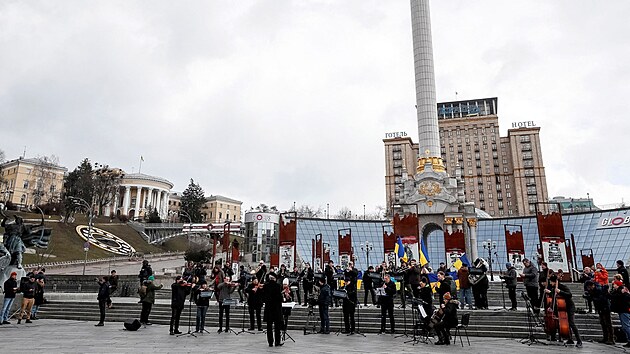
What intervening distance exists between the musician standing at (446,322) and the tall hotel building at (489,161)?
280 ft

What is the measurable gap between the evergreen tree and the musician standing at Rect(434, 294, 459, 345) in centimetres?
8259

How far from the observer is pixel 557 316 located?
10945mm

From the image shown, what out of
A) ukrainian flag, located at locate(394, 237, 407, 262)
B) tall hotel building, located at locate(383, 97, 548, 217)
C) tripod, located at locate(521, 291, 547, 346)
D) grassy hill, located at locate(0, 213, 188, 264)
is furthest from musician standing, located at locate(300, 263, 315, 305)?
tall hotel building, located at locate(383, 97, 548, 217)

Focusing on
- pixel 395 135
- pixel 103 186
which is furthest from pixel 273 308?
pixel 395 135

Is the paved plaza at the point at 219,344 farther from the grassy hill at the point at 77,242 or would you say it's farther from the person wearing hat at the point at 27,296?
the grassy hill at the point at 77,242

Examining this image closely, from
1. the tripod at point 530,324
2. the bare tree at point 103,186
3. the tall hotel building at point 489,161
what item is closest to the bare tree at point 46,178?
the bare tree at point 103,186

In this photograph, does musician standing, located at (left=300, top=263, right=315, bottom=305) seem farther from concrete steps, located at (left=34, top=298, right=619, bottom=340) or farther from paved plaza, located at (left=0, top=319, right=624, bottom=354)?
paved plaza, located at (left=0, top=319, right=624, bottom=354)

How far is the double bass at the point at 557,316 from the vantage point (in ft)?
35.1

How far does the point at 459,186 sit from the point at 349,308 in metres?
32.4

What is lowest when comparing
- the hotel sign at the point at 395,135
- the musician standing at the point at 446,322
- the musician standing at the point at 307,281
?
the musician standing at the point at 446,322

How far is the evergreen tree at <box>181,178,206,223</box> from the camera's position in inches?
3477

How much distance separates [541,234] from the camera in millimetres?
24203

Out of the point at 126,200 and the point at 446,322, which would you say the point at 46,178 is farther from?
the point at 446,322

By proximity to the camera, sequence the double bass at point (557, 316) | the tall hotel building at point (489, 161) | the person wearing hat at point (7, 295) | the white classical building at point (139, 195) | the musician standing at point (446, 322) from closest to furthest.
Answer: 1. the double bass at point (557, 316)
2. the musician standing at point (446, 322)
3. the person wearing hat at point (7, 295)
4. the tall hotel building at point (489, 161)
5. the white classical building at point (139, 195)
